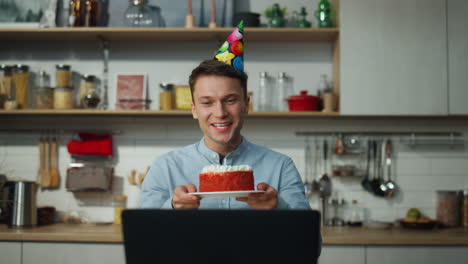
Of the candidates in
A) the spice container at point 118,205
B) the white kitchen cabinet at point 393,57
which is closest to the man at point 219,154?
the white kitchen cabinet at point 393,57

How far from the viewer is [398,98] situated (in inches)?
133

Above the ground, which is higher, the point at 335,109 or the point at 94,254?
the point at 335,109

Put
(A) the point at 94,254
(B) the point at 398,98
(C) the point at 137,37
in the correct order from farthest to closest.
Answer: (C) the point at 137,37 → (B) the point at 398,98 → (A) the point at 94,254

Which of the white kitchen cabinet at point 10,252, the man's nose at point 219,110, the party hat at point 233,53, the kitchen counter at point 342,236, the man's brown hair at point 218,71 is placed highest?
the party hat at point 233,53

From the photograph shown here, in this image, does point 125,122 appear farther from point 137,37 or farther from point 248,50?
point 248,50

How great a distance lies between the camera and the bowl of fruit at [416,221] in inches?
133

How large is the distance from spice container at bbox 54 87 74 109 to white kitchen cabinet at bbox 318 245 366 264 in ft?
Result: 5.97

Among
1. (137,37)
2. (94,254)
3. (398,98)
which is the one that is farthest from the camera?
(137,37)

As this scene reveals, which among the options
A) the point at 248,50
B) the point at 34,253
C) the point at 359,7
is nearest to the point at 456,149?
the point at 359,7

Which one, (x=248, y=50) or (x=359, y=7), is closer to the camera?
(x=359, y=7)

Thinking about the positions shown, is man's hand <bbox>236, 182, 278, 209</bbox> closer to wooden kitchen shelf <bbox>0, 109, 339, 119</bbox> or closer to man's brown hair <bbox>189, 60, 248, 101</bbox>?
man's brown hair <bbox>189, 60, 248, 101</bbox>

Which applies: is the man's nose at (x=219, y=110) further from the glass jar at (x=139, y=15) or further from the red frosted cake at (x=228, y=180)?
the glass jar at (x=139, y=15)

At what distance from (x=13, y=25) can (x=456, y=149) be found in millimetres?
3007

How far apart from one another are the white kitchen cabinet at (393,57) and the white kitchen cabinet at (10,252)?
6.67 ft
